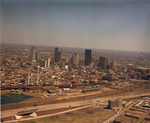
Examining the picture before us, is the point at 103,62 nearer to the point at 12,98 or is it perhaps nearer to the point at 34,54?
the point at 34,54

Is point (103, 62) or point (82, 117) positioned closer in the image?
point (82, 117)

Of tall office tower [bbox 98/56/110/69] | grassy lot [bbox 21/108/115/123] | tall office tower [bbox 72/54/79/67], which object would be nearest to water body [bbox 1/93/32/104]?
grassy lot [bbox 21/108/115/123]

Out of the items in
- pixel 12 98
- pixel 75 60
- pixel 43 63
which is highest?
pixel 75 60

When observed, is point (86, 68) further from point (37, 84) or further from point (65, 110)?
point (65, 110)

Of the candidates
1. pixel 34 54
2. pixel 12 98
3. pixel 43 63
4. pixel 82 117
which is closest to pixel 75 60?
pixel 43 63

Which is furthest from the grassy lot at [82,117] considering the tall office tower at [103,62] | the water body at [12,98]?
the tall office tower at [103,62]

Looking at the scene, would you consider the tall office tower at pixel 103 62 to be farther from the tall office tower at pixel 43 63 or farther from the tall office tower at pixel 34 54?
the tall office tower at pixel 34 54
